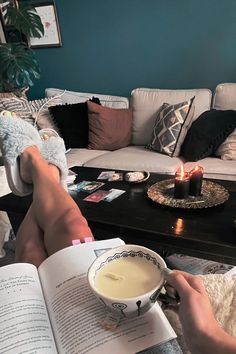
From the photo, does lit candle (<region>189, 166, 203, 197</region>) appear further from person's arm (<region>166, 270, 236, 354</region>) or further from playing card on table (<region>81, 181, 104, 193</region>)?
person's arm (<region>166, 270, 236, 354</region>)

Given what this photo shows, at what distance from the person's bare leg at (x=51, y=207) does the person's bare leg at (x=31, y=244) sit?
20 mm

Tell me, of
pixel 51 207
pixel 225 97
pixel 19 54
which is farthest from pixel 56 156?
pixel 19 54

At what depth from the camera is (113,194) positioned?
4.93 ft

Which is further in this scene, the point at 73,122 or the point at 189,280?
the point at 73,122

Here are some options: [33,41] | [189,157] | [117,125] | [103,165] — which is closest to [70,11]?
[33,41]

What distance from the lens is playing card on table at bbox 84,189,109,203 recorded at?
1.47 meters

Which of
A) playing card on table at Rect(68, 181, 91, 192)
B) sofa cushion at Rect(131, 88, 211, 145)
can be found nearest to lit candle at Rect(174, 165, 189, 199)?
playing card on table at Rect(68, 181, 91, 192)

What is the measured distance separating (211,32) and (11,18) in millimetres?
1980

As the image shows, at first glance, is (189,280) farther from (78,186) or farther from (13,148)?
(78,186)

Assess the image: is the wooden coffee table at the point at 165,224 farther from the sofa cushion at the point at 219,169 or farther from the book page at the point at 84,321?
the book page at the point at 84,321

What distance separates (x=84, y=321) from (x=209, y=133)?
1.76 m

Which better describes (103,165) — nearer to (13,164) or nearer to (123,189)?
(123,189)

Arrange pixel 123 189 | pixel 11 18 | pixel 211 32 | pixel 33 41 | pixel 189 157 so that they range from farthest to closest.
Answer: pixel 33 41
pixel 11 18
pixel 211 32
pixel 189 157
pixel 123 189

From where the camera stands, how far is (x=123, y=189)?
1.56 m
